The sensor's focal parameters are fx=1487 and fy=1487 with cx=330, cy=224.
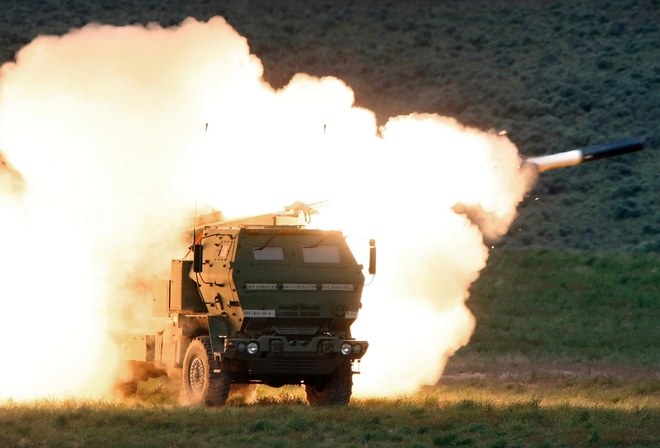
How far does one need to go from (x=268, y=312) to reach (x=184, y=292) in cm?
192

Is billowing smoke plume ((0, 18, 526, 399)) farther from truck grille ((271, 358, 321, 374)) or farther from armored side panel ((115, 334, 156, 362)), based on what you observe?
truck grille ((271, 358, 321, 374))

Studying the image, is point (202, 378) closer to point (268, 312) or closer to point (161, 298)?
point (268, 312)

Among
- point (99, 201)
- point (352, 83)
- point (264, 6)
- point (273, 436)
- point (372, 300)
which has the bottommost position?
point (273, 436)

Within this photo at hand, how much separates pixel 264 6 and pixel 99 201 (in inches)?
1615

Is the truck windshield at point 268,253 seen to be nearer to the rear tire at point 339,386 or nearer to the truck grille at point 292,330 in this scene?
the truck grille at point 292,330

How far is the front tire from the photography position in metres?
23.3

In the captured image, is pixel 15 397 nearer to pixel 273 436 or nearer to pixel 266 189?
pixel 266 189

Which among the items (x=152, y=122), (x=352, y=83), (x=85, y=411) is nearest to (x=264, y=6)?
(x=352, y=83)

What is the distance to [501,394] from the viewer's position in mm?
27203

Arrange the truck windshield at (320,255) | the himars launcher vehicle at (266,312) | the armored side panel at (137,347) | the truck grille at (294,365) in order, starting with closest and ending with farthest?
the truck grille at (294,365) < the himars launcher vehicle at (266,312) < the truck windshield at (320,255) < the armored side panel at (137,347)

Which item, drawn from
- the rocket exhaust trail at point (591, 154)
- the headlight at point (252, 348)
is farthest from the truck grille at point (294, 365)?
the rocket exhaust trail at point (591, 154)

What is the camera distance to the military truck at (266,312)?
76.3 feet

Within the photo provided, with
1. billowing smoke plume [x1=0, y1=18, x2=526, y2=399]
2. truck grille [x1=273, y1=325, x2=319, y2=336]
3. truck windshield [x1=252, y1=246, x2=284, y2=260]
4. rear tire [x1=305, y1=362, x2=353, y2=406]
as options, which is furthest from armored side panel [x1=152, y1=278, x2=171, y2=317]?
rear tire [x1=305, y1=362, x2=353, y2=406]

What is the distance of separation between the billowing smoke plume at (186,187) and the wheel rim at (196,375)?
2.41 metres
